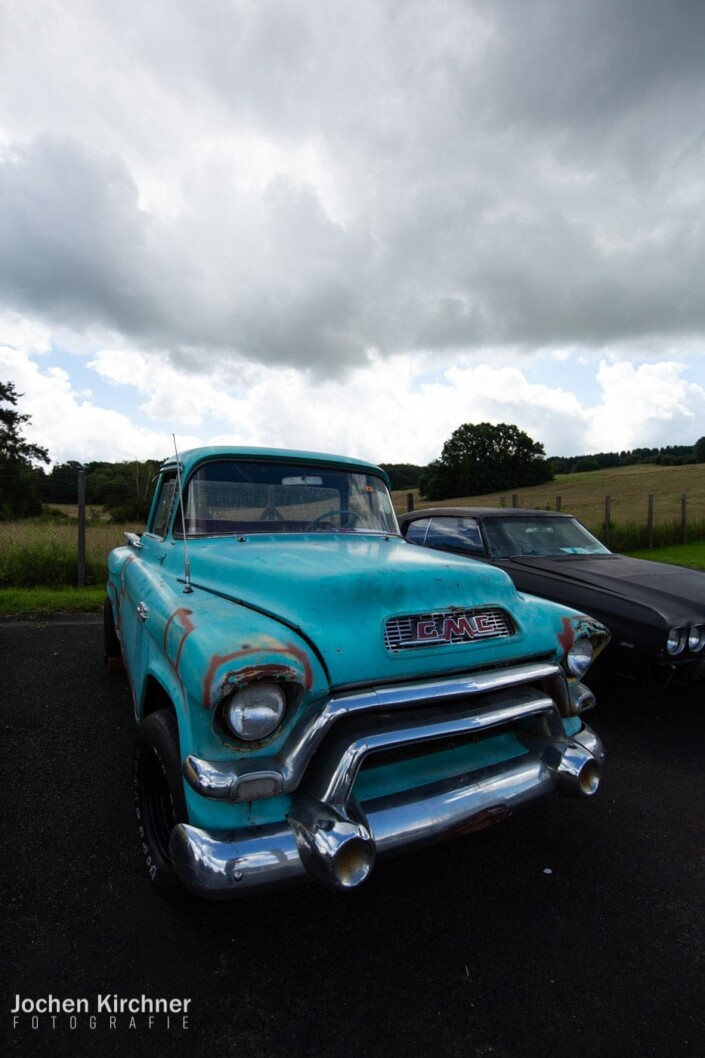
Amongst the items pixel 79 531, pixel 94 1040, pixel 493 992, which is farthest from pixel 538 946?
pixel 79 531

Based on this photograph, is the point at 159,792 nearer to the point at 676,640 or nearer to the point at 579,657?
the point at 579,657

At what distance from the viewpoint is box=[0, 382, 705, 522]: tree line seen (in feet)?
27.9

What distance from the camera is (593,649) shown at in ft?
8.41

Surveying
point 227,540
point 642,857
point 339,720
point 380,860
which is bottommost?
point 642,857

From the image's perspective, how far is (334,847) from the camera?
156 centimetres

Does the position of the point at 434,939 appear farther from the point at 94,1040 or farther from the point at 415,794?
the point at 94,1040

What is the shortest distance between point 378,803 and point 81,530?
25.1 feet

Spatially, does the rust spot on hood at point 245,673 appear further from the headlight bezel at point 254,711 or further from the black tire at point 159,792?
the black tire at point 159,792

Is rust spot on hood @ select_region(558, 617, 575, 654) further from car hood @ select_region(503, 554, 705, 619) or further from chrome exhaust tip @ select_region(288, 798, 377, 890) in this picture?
car hood @ select_region(503, 554, 705, 619)

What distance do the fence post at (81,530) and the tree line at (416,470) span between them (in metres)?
0.14

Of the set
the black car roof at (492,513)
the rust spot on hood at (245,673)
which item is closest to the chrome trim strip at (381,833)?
the rust spot on hood at (245,673)

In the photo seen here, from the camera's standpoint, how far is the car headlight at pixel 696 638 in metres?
3.57

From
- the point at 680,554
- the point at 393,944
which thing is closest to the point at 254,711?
the point at 393,944

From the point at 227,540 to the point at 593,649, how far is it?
1952mm
